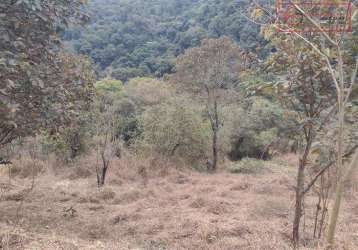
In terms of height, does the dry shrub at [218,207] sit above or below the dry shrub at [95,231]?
below

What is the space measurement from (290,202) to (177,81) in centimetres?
863

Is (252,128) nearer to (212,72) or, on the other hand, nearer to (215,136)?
(215,136)

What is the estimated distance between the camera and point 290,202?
8.45 metres

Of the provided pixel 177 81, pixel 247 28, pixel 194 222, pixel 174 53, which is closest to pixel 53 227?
pixel 194 222

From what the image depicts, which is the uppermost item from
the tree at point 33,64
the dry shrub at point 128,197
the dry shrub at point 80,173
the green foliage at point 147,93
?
the tree at point 33,64

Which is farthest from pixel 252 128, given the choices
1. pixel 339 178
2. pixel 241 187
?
Result: pixel 339 178

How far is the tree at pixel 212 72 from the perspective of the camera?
48.4 ft

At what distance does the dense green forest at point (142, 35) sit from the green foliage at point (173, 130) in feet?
43.0

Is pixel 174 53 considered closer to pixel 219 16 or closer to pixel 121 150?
pixel 219 16

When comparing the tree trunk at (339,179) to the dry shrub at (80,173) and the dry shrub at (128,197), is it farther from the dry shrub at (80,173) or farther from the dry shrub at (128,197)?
the dry shrub at (80,173)

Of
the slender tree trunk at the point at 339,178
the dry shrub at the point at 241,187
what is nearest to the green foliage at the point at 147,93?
the dry shrub at the point at 241,187

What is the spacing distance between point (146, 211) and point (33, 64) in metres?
4.31

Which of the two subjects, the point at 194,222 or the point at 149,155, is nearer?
the point at 194,222

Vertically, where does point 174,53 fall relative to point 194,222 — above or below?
above
